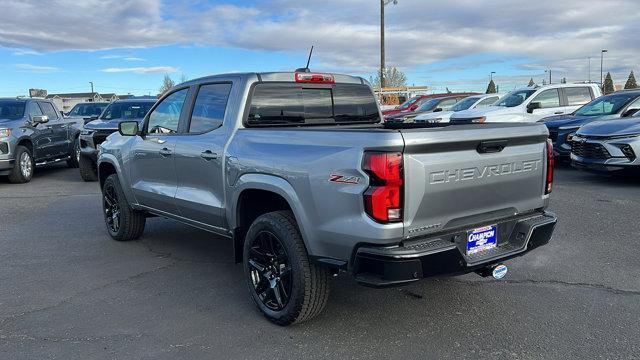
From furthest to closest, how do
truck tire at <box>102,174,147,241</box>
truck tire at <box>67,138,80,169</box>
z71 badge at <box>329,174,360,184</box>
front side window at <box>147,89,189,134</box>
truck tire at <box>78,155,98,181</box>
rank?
truck tire at <box>67,138,80,169</box> → truck tire at <box>78,155,98,181</box> → truck tire at <box>102,174,147,241</box> → front side window at <box>147,89,189,134</box> → z71 badge at <box>329,174,360,184</box>

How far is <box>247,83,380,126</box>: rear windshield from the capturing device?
4.59 m

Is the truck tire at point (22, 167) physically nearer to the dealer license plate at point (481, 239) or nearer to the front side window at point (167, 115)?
the front side window at point (167, 115)

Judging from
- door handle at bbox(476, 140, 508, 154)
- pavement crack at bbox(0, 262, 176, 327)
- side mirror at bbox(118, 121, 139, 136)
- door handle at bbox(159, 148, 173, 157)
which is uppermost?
side mirror at bbox(118, 121, 139, 136)

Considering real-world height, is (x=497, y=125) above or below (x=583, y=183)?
above

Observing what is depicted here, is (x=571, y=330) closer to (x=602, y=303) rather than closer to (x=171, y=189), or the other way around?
(x=602, y=303)

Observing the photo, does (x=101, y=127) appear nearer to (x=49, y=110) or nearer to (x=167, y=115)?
(x=49, y=110)

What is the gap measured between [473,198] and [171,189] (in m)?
2.92

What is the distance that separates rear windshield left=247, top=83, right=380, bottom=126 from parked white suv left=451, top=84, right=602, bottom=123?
876 cm

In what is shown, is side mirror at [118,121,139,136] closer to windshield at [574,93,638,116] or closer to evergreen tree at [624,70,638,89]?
windshield at [574,93,638,116]

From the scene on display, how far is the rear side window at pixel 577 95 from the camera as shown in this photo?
13.9m

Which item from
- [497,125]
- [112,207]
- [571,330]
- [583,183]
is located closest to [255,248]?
[497,125]

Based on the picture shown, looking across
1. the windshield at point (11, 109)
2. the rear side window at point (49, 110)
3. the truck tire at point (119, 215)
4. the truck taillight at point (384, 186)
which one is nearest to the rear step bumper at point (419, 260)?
the truck taillight at point (384, 186)

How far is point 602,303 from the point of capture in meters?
4.18

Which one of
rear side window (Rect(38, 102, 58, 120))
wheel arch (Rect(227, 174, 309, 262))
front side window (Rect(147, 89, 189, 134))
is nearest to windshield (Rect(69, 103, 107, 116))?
rear side window (Rect(38, 102, 58, 120))
